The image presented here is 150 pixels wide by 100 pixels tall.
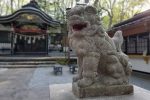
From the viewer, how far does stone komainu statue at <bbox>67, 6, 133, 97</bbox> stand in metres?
3.66

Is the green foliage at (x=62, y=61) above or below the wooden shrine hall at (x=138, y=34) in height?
below

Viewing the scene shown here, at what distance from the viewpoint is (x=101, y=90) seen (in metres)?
3.73

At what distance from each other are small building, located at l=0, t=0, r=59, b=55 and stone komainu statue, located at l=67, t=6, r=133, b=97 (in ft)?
55.6

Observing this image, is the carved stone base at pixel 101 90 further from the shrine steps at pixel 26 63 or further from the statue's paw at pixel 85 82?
the shrine steps at pixel 26 63

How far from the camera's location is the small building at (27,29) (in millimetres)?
20031

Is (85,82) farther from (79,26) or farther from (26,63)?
(26,63)

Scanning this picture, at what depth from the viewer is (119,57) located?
13.2 ft

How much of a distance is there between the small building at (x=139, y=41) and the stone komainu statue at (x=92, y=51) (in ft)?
21.9

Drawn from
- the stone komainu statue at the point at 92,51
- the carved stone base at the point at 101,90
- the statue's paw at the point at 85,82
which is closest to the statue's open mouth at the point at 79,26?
the stone komainu statue at the point at 92,51

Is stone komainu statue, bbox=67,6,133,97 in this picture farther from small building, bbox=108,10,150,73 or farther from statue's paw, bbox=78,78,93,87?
small building, bbox=108,10,150,73

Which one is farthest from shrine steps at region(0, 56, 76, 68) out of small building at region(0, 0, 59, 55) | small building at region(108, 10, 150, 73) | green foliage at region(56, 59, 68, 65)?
small building at region(108, 10, 150, 73)

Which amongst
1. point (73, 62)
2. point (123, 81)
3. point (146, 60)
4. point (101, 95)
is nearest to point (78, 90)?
point (101, 95)

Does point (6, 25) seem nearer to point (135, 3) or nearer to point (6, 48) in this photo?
point (6, 48)

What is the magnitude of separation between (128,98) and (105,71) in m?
0.67
